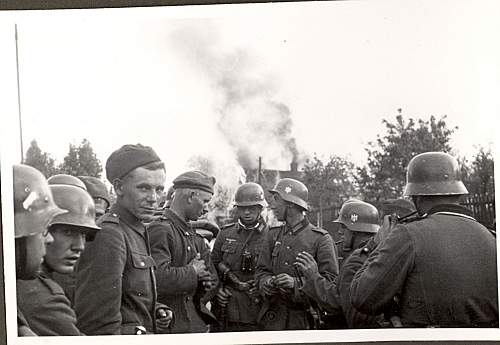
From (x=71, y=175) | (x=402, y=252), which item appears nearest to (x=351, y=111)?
(x=402, y=252)

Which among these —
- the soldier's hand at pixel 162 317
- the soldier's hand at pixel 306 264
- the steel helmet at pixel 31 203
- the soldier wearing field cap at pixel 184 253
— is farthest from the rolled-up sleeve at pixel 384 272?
the steel helmet at pixel 31 203

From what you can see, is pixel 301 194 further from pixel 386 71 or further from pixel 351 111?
pixel 386 71

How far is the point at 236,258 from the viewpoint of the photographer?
212 cm

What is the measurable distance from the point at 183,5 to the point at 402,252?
104 cm

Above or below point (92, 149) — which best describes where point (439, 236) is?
below

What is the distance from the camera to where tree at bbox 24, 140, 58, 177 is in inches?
82.4

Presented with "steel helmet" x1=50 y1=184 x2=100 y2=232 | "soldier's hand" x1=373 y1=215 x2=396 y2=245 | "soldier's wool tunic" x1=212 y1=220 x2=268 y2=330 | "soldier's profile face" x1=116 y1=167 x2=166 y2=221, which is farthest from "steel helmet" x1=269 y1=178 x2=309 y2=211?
"steel helmet" x1=50 y1=184 x2=100 y2=232

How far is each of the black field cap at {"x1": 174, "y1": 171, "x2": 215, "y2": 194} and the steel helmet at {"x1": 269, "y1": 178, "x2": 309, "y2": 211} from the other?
194mm

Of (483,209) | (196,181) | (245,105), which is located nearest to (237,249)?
(196,181)

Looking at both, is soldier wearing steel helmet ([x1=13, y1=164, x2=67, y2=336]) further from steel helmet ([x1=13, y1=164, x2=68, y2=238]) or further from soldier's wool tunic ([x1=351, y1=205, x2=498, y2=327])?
soldier's wool tunic ([x1=351, y1=205, x2=498, y2=327])

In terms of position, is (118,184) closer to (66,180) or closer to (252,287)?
(66,180)

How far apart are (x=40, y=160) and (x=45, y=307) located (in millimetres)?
467

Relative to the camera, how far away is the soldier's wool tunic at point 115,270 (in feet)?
6.84

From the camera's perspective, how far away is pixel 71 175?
2.09m
